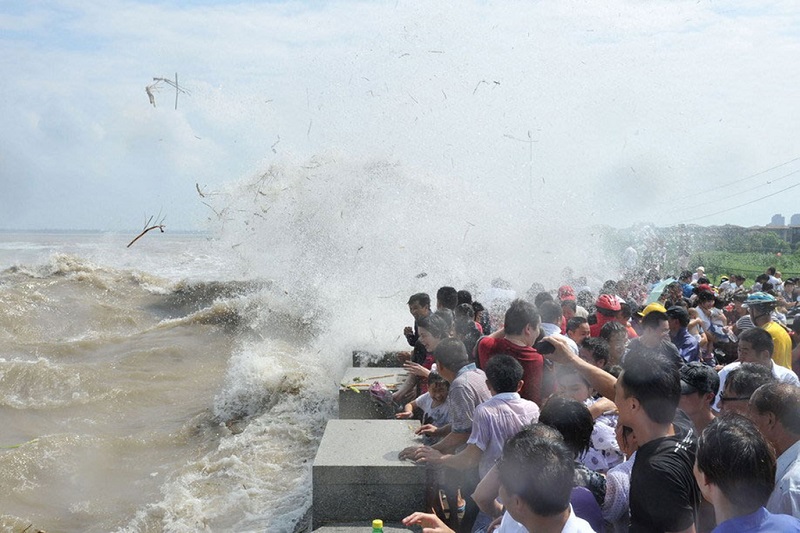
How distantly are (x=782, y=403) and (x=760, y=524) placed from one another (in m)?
1.05

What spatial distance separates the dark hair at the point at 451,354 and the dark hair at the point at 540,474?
218cm

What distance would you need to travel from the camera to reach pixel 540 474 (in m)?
Result: 2.45

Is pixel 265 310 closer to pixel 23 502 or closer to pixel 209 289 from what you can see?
pixel 209 289

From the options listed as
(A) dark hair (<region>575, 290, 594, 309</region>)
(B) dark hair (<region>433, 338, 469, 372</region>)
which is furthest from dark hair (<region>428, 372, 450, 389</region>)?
(A) dark hair (<region>575, 290, 594, 309</region>)

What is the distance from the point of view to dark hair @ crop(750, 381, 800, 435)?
3137mm

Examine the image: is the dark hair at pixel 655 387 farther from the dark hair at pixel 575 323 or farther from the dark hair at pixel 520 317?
the dark hair at pixel 575 323

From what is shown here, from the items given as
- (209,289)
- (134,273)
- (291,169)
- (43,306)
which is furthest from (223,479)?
(134,273)

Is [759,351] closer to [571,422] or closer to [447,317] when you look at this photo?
[571,422]

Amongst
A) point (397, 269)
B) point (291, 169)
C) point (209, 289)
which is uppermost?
point (291, 169)

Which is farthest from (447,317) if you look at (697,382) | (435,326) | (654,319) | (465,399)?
(697,382)

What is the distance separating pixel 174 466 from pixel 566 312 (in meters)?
4.86

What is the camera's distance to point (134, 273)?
29078 millimetres

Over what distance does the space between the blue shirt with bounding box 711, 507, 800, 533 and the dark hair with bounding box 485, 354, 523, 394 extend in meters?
1.58

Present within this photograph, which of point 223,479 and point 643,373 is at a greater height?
point 643,373
